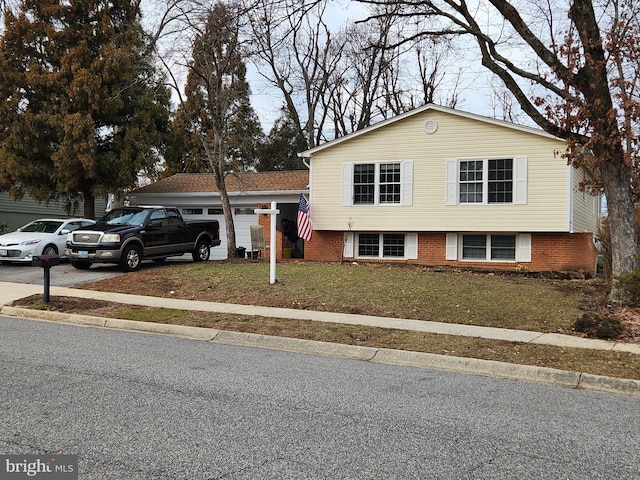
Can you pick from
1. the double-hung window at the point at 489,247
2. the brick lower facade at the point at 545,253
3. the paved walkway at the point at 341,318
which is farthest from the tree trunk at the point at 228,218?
the double-hung window at the point at 489,247

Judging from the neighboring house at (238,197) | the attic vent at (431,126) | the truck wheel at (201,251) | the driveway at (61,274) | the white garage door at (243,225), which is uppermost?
the attic vent at (431,126)

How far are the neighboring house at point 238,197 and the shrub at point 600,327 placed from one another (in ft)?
45.5

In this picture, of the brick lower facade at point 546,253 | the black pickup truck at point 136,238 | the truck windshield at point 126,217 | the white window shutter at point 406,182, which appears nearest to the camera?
the black pickup truck at point 136,238

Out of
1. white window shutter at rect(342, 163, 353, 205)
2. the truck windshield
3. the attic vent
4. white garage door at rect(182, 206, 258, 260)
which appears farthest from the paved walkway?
white garage door at rect(182, 206, 258, 260)

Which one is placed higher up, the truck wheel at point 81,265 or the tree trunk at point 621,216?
the tree trunk at point 621,216

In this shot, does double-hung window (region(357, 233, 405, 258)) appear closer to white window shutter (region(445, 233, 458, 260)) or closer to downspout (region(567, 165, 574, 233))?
white window shutter (region(445, 233, 458, 260))

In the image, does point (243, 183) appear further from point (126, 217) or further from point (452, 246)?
point (452, 246)

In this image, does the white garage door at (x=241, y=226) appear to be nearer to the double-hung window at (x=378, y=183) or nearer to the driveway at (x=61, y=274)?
the double-hung window at (x=378, y=183)

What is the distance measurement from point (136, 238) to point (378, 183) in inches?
333

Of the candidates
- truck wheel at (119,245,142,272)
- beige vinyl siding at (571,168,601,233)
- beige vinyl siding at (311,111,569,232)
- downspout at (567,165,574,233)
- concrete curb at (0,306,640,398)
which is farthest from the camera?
beige vinyl siding at (571,168,601,233)

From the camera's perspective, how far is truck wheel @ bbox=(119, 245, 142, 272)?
49.9ft

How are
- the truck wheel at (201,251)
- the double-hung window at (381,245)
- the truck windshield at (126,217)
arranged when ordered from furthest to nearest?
the double-hung window at (381,245) < the truck wheel at (201,251) < the truck windshield at (126,217)

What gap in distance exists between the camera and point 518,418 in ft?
16.6

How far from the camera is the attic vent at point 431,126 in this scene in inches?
729
